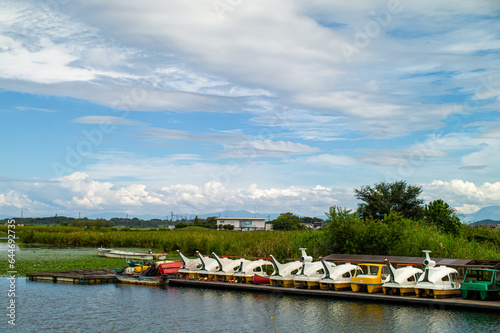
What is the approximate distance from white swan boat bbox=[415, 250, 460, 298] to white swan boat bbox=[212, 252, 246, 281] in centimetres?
1389

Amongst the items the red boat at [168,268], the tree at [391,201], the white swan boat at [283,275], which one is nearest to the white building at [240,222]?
the tree at [391,201]

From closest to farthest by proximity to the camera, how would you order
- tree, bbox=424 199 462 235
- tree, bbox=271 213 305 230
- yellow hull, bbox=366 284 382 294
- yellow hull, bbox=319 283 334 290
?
yellow hull, bbox=366 284 382 294 < yellow hull, bbox=319 283 334 290 < tree, bbox=424 199 462 235 < tree, bbox=271 213 305 230

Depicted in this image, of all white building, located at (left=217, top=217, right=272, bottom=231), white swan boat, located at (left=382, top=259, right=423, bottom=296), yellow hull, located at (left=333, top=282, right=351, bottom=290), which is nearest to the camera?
white swan boat, located at (left=382, top=259, right=423, bottom=296)

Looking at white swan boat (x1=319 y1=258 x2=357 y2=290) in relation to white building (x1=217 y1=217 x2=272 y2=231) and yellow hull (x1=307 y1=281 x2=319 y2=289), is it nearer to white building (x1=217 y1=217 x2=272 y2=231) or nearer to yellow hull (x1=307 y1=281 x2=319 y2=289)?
yellow hull (x1=307 y1=281 x2=319 y2=289)

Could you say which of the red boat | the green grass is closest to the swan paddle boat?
the green grass

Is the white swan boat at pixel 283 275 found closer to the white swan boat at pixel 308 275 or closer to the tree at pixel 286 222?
the white swan boat at pixel 308 275

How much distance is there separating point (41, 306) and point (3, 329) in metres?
5.72

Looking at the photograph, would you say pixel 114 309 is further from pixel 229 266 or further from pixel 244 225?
pixel 244 225

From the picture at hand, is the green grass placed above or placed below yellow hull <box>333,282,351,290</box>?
above

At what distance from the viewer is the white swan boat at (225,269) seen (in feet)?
117

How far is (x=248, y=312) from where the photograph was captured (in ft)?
88.3

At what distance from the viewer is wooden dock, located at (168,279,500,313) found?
79.9 feet

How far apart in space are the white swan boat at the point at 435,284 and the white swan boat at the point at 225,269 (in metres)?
13.9

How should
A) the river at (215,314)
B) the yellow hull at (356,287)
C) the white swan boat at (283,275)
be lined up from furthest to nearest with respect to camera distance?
the white swan boat at (283,275) → the yellow hull at (356,287) → the river at (215,314)
